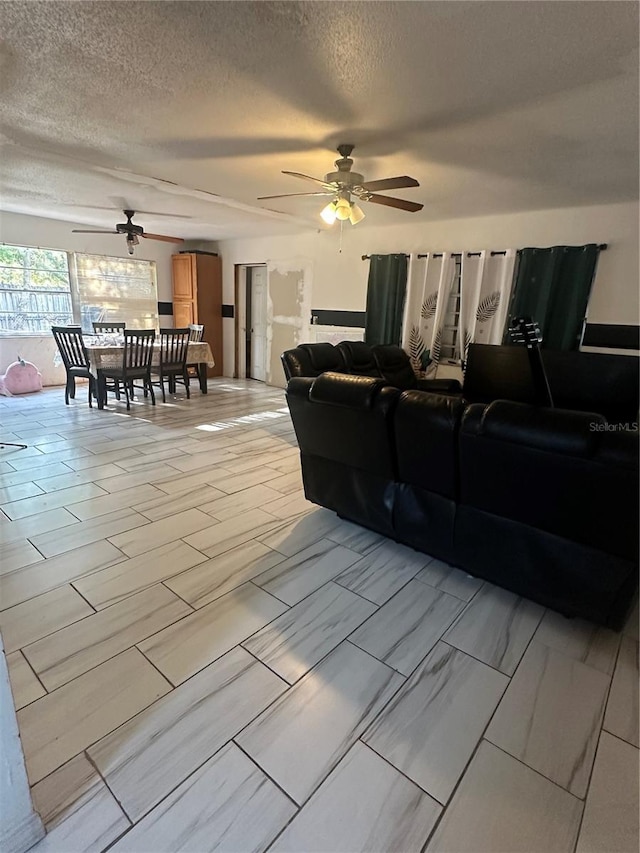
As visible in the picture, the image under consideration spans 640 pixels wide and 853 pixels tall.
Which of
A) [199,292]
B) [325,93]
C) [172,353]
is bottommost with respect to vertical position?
[172,353]

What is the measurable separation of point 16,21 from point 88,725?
2509 millimetres

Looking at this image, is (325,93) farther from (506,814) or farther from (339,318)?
(339,318)

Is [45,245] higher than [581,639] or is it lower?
higher

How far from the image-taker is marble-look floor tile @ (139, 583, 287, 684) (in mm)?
1575

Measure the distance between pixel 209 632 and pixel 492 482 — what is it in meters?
1.33

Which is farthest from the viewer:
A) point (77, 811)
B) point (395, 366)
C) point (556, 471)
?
point (395, 366)

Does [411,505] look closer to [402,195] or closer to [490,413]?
[490,413]

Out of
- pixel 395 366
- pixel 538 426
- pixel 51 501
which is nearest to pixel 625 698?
pixel 538 426

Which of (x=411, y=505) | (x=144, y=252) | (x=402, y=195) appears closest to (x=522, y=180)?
(x=402, y=195)

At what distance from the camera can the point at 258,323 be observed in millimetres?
7348

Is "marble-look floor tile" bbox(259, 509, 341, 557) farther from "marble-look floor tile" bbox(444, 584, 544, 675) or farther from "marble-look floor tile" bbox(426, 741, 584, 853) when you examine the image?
"marble-look floor tile" bbox(426, 741, 584, 853)

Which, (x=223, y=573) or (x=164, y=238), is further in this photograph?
(x=164, y=238)

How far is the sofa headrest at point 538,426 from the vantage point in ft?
5.05

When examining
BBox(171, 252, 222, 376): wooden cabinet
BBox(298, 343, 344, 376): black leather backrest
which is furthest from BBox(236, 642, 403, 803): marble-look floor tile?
BBox(171, 252, 222, 376): wooden cabinet
